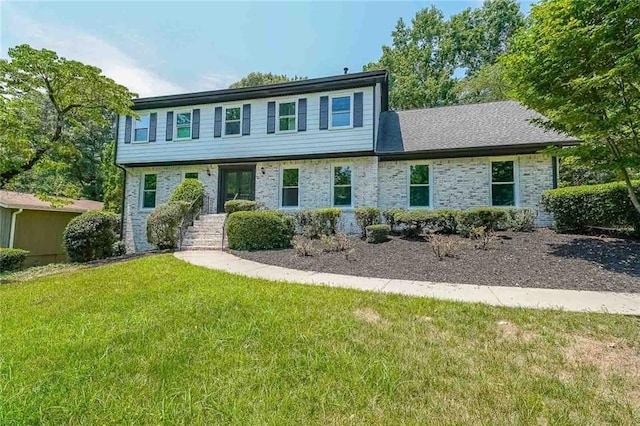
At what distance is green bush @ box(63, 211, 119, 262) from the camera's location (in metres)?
10.5

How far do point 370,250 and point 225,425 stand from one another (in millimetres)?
7093

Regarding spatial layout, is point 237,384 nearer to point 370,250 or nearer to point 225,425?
point 225,425

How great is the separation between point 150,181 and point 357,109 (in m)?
10.0

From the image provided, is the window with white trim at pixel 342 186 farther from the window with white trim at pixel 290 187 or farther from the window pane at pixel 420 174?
the window pane at pixel 420 174

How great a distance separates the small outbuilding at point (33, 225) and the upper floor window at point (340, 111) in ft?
34.2

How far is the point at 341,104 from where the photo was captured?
12.5 m

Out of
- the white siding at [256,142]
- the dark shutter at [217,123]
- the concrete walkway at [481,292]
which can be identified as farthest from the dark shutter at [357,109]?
the concrete walkway at [481,292]

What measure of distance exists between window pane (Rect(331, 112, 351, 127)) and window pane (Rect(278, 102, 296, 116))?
1739 millimetres

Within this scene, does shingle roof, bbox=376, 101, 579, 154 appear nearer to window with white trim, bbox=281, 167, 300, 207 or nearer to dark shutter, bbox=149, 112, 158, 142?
window with white trim, bbox=281, 167, 300, 207

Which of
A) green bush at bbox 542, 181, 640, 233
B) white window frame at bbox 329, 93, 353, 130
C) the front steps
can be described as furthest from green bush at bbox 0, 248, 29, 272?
green bush at bbox 542, 181, 640, 233

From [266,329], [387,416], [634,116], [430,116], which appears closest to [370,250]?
[266,329]

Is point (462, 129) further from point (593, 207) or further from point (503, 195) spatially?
Answer: point (593, 207)

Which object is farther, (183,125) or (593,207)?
(183,125)

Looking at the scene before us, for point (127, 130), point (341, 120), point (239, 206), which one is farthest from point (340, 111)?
point (127, 130)
